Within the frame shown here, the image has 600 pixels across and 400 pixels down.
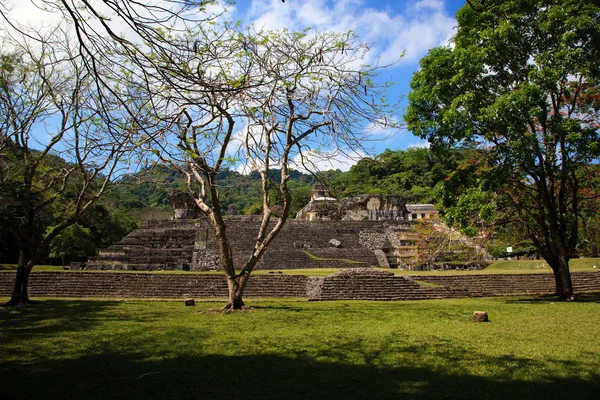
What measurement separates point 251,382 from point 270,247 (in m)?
22.3

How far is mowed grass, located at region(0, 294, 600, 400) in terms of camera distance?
12.9 feet

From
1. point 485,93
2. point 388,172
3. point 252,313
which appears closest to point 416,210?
point 388,172

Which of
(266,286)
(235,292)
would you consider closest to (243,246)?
(266,286)

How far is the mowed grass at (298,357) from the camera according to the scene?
3.94 m

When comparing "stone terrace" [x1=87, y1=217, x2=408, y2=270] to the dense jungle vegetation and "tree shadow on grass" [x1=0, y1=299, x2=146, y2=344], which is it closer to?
the dense jungle vegetation

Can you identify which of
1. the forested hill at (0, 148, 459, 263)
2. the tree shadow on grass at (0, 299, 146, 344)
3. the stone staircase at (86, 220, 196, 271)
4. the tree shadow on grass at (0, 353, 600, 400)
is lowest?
the tree shadow on grass at (0, 299, 146, 344)

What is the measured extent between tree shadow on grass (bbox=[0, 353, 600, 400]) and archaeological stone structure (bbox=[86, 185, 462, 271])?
13894 millimetres

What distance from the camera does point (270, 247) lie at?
26.4 metres

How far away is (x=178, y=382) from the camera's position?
164 inches

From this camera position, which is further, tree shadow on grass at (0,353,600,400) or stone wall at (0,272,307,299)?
stone wall at (0,272,307,299)

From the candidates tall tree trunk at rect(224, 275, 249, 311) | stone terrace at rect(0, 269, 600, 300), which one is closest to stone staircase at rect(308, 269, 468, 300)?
stone terrace at rect(0, 269, 600, 300)

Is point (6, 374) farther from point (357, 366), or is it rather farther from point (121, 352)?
point (357, 366)

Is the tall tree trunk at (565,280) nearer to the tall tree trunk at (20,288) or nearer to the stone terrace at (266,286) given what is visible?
the stone terrace at (266,286)

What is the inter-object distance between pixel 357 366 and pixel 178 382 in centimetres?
170
